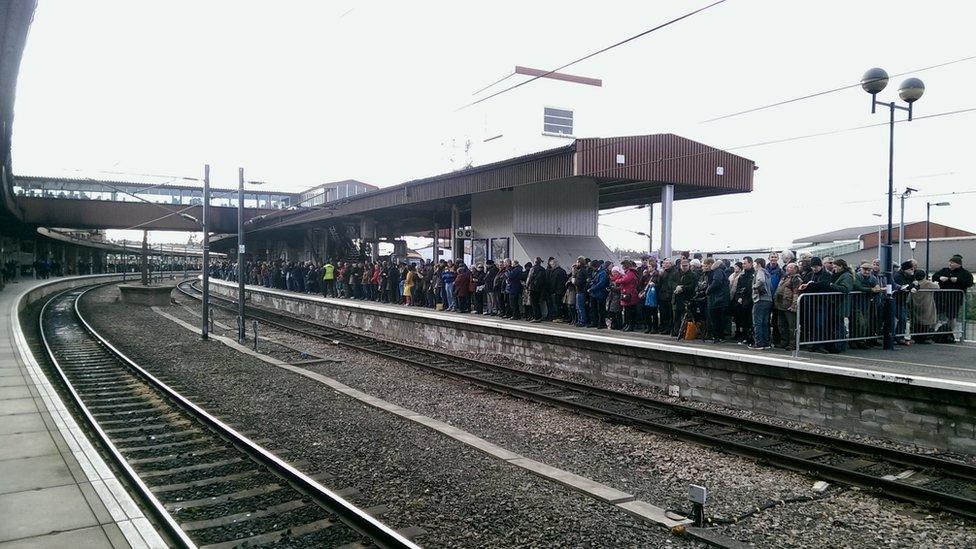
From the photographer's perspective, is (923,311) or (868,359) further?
(923,311)

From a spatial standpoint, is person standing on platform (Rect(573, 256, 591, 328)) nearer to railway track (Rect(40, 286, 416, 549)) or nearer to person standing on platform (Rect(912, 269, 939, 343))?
person standing on platform (Rect(912, 269, 939, 343))

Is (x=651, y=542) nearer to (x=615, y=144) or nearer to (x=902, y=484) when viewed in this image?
(x=902, y=484)

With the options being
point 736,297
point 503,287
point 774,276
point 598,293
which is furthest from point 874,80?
point 503,287

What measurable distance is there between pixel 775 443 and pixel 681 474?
1832 mm

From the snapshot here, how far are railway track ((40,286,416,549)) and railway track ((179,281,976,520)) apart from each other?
15.5 ft

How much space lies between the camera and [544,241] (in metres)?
21.6

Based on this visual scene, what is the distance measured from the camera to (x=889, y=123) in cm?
1134

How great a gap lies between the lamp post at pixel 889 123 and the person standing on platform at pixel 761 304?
6.56ft

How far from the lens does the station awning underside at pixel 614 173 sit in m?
17.3

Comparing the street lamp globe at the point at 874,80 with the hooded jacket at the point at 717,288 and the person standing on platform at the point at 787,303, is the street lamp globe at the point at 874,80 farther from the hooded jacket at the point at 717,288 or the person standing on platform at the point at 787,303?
the hooded jacket at the point at 717,288

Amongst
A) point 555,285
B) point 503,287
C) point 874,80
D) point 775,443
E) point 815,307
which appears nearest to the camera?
point 775,443

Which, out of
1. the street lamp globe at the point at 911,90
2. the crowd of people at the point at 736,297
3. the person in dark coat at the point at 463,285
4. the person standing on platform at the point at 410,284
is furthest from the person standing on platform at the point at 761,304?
the person standing on platform at the point at 410,284

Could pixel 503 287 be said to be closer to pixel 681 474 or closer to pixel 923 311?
pixel 923 311

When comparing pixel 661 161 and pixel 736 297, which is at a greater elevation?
pixel 661 161
